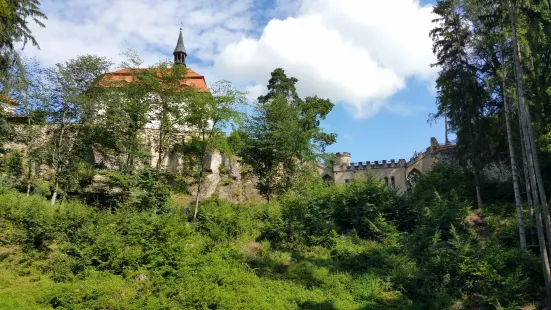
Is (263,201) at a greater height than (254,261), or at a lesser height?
greater

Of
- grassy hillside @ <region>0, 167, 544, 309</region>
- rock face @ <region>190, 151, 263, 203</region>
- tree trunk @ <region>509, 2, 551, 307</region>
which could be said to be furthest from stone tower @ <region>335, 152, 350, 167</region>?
tree trunk @ <region>509, 2, 551, 307</region>

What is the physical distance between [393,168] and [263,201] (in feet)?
65.0

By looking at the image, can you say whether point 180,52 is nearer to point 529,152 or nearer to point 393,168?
point 393,168

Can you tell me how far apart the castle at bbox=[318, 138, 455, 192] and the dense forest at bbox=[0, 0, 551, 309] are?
427 inches

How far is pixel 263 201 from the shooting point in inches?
1145

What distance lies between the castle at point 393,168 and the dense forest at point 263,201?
10.8 meters

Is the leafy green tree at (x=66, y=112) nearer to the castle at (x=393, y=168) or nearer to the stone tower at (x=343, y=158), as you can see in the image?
the castle at (x=393, y=168)

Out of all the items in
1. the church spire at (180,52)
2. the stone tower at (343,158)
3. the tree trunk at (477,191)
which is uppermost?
the church spire at (180,52)

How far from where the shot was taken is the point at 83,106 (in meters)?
24.2

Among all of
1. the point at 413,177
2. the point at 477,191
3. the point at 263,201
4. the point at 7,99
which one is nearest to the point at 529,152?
the point at 477,191

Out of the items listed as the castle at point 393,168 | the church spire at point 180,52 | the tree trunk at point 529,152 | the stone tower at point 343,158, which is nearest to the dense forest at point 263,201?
the tree trunk at point 529,152

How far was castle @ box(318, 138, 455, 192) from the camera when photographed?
39203 mm

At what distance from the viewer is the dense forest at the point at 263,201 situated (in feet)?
51.6

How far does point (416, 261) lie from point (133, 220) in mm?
13374
